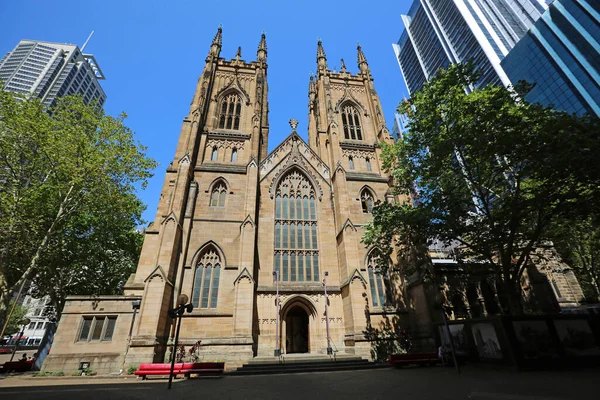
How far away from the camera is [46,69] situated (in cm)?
8300

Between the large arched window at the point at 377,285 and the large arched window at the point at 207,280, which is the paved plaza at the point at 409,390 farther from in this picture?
the large arched window at the point at 377,285

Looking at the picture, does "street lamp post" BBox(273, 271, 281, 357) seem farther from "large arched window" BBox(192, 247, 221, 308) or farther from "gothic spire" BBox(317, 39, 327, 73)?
"gothic spire" BBox(317, 39, 327, 73)

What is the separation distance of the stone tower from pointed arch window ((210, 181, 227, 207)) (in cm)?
8

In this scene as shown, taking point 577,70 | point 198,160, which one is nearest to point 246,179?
point 198,160

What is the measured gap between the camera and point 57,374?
41.0 feet

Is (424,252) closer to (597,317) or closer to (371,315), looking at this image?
(371,315)

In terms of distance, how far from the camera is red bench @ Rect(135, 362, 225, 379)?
430 inches

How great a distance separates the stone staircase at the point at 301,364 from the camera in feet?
41.6

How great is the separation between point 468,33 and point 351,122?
2987 inches

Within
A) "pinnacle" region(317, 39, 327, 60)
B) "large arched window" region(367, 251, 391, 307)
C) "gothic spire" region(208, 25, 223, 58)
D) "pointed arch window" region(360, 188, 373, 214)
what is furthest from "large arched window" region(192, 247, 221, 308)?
"pinnacle" region(317, 39, 327, 60)

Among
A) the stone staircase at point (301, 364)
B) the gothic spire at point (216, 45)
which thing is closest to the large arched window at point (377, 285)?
the stone staircase at point (301, 364)

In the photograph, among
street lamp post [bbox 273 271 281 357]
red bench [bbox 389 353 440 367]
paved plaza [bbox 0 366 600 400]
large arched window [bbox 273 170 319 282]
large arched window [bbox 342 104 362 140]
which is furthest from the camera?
large arched window [bbox 342 104 362 140]

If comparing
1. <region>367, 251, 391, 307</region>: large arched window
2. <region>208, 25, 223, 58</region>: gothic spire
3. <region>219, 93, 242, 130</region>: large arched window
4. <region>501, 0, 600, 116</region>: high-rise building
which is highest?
<region>501, 0, 600, 116</region>: high-rise building

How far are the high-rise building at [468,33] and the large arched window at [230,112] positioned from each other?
175 ft
